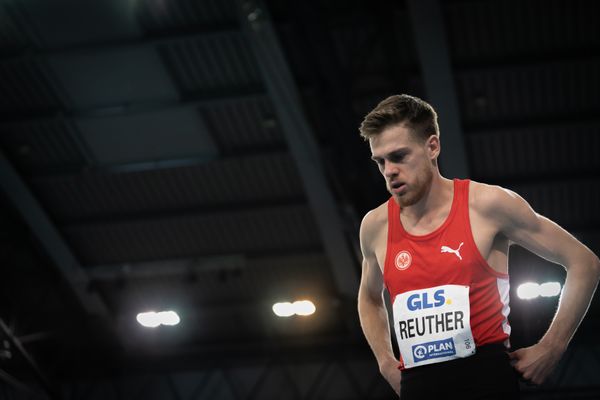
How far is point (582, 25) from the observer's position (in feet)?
28.3

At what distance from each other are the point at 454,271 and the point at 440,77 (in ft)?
21.9

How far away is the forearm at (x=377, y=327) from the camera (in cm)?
279

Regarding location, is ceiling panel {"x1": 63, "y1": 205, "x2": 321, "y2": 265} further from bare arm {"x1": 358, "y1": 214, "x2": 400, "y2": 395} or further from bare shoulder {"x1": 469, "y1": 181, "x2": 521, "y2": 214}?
bare shoulder {"x1": 469, "y1": 181, "x2": 521, "y2": 214}

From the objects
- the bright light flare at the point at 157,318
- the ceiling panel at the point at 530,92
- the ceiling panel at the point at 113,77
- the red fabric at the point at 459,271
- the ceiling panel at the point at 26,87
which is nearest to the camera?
the red fabric at the point at 459,271

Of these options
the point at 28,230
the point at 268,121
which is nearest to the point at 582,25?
the point at 268,121

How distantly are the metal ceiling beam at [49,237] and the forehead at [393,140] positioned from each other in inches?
352

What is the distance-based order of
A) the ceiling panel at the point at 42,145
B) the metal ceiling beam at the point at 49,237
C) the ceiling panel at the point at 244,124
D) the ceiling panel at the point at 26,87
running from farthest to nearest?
the metal ceiling beam at the point at 49,237
the ceiling panel at the point at 42,145
the ceiling panel at the point at 244,124
the ceiling panel at the point at 26,87

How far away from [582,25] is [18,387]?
9.81m

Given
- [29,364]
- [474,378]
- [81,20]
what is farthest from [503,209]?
[29,364]

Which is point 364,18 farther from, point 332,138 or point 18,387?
point 18,387

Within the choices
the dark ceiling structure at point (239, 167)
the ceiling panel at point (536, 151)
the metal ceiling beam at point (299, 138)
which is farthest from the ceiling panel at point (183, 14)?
the ceiling panel at point (536, 151)

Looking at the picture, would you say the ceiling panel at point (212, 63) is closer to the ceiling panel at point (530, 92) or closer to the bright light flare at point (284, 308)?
the ceiling panel at point (530, 92)

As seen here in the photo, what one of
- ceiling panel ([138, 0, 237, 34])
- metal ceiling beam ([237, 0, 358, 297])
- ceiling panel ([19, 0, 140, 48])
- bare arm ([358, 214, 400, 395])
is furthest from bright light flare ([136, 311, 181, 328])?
bare arm ([358, 214, 400, 395])

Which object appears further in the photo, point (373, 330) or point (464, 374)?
point (373, 330)
